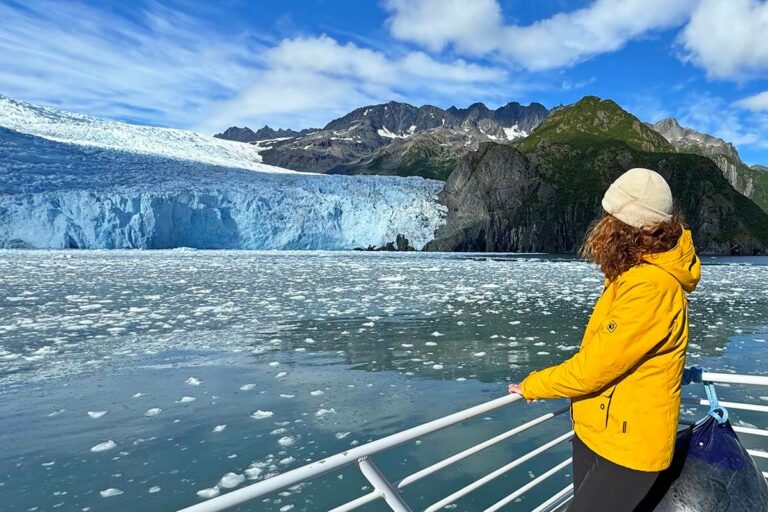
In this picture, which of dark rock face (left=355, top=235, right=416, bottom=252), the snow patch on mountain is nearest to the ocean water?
dark rock face (left=355, top=235, right=416, bottom=252)

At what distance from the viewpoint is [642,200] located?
→ 6.90 ft

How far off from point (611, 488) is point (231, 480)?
3721mm

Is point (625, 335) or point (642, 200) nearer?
point (625, 335)

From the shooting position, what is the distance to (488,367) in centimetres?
864

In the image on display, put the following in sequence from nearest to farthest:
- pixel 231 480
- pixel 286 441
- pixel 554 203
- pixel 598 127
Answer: pixel 231 480, pixel 286 441, pixel 554 203, pixel 598 127

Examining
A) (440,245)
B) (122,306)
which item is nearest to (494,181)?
(440,245)

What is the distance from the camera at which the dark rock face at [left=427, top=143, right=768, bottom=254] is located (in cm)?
6438

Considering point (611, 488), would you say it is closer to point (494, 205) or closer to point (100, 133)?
point (100, 133)

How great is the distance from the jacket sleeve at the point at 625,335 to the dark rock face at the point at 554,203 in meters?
54.9

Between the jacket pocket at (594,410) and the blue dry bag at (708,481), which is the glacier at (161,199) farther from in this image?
the blue dry bag at (708,481)

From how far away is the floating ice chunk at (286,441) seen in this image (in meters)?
5.54

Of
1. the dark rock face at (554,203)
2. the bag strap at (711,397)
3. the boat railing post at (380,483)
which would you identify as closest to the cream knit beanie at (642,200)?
the bag strap at (711,397)

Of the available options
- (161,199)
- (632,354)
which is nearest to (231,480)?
(632,354)

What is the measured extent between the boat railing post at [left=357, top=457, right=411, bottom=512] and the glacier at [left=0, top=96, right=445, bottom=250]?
44023 mm
